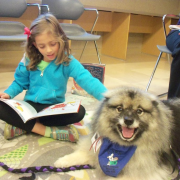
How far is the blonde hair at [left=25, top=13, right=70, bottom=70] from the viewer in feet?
4.67

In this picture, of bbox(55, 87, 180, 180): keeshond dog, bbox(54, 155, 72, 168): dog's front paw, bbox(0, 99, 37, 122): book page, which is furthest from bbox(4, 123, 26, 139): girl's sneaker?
bbox(55, 87, 180, 180): keeshond dog

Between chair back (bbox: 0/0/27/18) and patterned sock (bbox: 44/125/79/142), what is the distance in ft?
6.69

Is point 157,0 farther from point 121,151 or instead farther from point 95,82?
point 121,151

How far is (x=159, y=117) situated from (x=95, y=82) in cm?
55

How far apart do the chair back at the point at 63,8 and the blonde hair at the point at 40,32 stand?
170 cm

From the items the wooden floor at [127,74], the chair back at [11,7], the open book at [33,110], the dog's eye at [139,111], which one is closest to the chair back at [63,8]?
the chair back at [11,7]

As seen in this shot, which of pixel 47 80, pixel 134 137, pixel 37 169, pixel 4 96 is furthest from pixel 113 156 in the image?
pixel 4 96

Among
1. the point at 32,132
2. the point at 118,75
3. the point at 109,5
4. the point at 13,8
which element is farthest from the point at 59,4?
the point at 32,132

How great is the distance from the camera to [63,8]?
3.08 m

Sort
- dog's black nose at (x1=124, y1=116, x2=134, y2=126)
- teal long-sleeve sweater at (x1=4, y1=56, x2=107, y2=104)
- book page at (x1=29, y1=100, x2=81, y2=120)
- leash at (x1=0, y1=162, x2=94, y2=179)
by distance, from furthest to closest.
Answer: teal long-sleeve sweater at (x1=4, y1=56, x2=107, y2=104)
book page at (x1=29, y1=100, x2=81, y2=120)
leash at (x1=0, y1=162, x2=94, y2=179)
dog's black nose at (x1=124, y1=116, x2=134, y2=126)

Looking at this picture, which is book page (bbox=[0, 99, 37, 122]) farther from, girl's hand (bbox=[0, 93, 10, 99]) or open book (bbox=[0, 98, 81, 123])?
girl's hand (bbox=[0, 93, 10, 99])

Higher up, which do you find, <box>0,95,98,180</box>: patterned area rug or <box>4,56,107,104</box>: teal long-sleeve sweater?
<box>4,56,107,104</box>: teal long-sleeve sweater

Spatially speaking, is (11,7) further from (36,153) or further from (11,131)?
(36,153)

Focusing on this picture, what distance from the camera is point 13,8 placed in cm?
284
